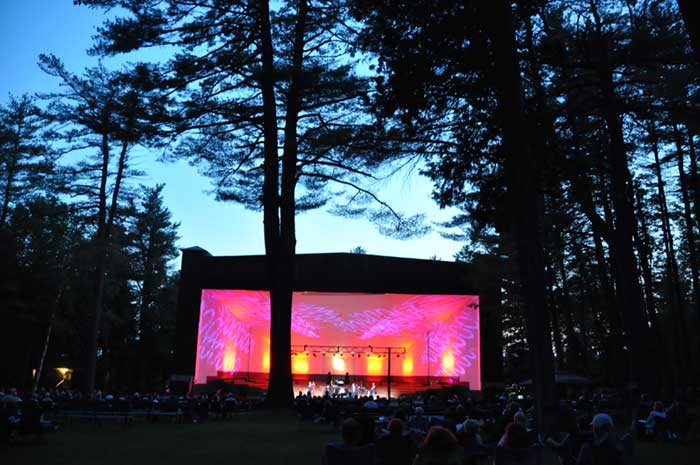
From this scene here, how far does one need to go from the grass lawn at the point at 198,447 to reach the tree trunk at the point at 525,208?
103 centimetres

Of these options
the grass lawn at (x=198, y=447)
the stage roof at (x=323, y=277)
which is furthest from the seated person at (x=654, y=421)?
the stage roof at (x=323, y=277)

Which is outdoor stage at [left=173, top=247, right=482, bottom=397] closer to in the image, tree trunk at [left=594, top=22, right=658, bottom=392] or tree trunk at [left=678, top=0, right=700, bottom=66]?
tree trunk at [left=594, top=22, right=658, bottom=392]

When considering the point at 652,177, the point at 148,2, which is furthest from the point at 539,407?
the point at 652,177

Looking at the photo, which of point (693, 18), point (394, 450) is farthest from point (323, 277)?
point (693, 18)

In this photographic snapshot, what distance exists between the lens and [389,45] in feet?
29.7

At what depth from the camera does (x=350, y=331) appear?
87.8 feet

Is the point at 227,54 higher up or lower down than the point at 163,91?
higher up

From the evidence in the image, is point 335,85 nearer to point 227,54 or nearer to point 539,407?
point 227,54

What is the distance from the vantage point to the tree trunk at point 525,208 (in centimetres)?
744

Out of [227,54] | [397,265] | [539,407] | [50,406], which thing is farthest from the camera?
[397,265]

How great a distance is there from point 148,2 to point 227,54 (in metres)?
2.20

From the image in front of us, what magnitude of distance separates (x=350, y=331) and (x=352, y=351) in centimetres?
98

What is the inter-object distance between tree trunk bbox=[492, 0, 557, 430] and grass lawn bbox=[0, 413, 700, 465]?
1034 mm

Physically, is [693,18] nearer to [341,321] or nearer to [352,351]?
[341,321]
